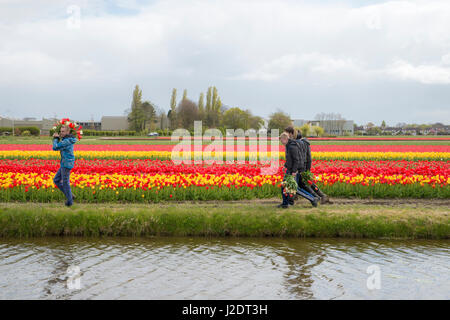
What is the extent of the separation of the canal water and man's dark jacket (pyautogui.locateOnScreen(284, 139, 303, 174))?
180 cm

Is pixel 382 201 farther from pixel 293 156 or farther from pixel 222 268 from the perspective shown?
pixel 222 268

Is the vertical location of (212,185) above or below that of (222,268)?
above

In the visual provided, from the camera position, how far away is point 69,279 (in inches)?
250

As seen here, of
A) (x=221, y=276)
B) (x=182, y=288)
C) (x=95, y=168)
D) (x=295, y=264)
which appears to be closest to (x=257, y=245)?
(x=295, y=264)

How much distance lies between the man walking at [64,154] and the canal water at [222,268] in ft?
5.63

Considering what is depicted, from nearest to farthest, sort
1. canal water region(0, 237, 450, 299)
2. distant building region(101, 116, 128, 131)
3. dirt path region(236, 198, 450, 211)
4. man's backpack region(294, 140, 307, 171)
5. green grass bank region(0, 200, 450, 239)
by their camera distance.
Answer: canal water region(0, 237, 450, 299)
green grass bank region(0, 200, 450, 239)
man's backpack region(294, 140, 307, 171)
dirt path region(236, 198, 450, 211)
distant building region(101, 116, 128, 131)

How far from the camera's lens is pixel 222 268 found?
691cm

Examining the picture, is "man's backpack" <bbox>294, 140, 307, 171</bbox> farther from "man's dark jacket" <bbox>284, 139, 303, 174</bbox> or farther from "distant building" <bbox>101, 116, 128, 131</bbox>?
"distant building" <bbox>101, 116, 128, 131</bbox>

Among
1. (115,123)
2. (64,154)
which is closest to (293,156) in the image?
(64,154)

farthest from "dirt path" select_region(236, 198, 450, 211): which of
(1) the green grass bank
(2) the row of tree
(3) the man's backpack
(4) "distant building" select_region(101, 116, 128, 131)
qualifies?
(4) "distant building" select_region(101, 116, 128, 131)

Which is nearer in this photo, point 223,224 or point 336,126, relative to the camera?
point 223,224

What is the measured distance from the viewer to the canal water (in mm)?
5902

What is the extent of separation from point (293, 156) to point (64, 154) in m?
4.88
